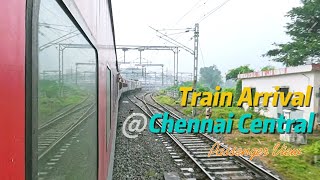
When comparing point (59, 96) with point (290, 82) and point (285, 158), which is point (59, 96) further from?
point (290, 82)

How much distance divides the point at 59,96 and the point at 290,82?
589 inches

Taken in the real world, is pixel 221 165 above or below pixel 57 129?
below

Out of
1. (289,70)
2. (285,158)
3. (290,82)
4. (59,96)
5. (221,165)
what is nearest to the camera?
(59,96)

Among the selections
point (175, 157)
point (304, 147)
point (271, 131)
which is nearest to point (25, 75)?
point (175, 157)

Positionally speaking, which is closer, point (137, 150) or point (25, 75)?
Result: point (25, 75)

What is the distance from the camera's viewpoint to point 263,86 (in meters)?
17.4

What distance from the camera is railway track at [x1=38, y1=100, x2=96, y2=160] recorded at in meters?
0.84

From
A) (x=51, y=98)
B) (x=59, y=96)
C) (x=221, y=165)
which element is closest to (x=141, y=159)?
(x=221, y=165)

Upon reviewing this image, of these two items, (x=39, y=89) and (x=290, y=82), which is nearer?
(x=39, y=89)

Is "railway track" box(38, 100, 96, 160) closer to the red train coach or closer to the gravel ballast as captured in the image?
the red train coach

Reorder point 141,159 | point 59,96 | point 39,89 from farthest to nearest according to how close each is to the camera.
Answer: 1. point 141,159
2. point 59,96
3. point 39,89

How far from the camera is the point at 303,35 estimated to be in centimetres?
2709

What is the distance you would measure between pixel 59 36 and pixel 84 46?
1.89 ft

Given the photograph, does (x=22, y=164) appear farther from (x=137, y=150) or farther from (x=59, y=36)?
(x=137, y=150)
